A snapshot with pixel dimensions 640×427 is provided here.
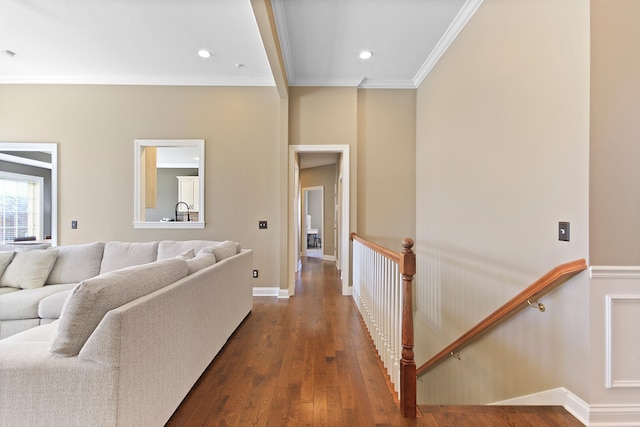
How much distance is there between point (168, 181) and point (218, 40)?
6424 mm

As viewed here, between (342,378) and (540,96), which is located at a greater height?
(540,96)

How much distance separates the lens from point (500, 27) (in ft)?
7.43

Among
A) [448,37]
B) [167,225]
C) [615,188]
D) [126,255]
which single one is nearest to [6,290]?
[126,255]

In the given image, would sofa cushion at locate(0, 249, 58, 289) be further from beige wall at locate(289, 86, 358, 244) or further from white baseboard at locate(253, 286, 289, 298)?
beige wall at locate(289, 86, 358, 244)

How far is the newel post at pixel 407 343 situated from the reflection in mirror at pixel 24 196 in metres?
7.12

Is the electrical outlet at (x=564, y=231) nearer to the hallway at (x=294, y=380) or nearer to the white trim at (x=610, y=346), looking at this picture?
the white trim at (x=610, y=346)

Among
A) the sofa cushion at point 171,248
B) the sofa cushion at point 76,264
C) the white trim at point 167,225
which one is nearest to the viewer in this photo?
the sofa cushion at point 76,264

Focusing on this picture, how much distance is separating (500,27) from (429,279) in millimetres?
2775

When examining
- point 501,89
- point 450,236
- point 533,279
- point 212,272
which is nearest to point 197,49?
point 212,272

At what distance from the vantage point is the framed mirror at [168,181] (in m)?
3.96

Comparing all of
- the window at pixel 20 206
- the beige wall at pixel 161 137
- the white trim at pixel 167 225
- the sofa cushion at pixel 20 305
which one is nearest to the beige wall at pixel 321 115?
the beige wall at pixel 161 137

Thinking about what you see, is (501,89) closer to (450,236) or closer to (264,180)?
(450,236)

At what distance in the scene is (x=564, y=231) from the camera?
65.9 inches

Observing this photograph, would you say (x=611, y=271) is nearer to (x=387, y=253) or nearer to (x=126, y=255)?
(x=387, y=253)
